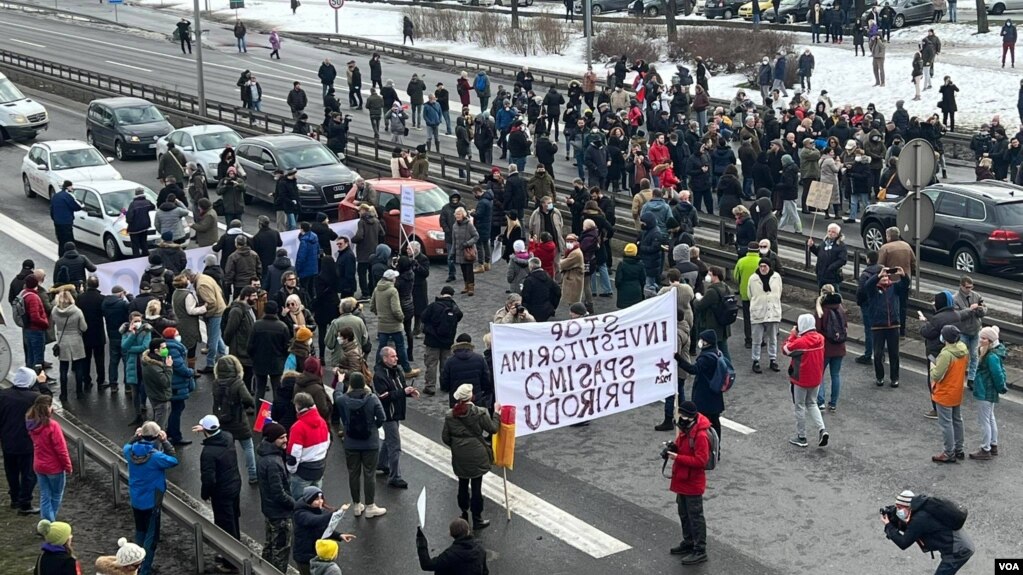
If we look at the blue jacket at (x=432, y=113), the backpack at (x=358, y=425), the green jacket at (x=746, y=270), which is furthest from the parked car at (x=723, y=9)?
the backpack at (x=358, y=425)

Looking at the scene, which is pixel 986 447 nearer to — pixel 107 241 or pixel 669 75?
pixel 107 241

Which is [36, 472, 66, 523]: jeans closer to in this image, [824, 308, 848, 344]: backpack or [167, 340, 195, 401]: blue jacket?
[167, 340, 195, 401]: blue jacket

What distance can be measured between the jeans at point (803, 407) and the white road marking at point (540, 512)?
11.8 feet

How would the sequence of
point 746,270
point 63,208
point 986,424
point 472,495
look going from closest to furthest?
point 472,495
point 986,424
point 746,270
point 63,208

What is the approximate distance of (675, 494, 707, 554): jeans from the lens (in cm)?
1443

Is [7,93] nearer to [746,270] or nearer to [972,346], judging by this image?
[746,270]

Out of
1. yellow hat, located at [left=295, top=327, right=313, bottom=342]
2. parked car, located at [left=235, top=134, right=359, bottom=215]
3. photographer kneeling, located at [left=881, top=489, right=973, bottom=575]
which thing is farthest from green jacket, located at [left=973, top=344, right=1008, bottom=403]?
parked car, located at [left=235, top=134, right=359, bottom=215]

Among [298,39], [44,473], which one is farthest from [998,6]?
[44,473]

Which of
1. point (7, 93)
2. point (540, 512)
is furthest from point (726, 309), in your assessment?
point (7, 93)

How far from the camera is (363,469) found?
1581 cm

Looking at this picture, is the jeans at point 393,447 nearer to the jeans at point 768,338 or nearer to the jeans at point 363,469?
the jeans at point 363,469

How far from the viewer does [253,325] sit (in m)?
19.0

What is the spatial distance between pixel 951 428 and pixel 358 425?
7.19m

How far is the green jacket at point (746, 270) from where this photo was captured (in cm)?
2127
